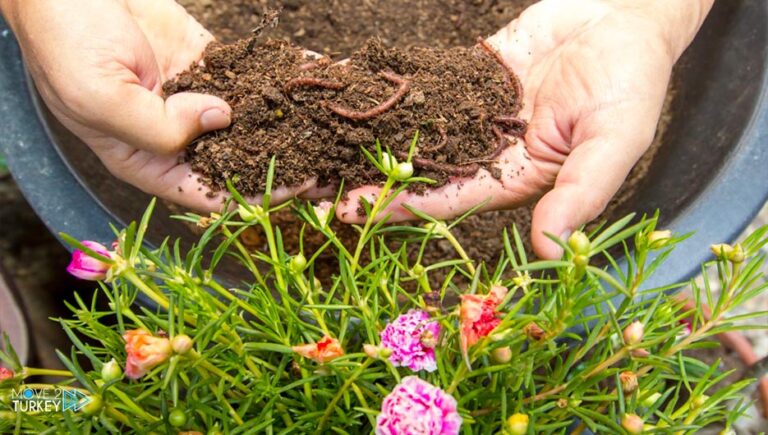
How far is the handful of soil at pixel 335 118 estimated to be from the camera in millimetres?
1269

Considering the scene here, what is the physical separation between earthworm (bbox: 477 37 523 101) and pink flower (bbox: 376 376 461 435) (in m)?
0.93

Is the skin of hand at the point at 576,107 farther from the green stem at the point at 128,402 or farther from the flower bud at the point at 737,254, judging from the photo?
the green stem at the point at 128,402

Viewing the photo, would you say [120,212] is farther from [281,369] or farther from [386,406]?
[386,406]

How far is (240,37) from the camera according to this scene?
5.91 ft

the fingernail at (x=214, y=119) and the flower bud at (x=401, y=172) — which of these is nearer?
the flower bud at (x=401, y=172)

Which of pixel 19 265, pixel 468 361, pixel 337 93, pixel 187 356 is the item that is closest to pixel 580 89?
A: pixel 337 93

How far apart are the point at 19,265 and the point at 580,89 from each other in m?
1.71

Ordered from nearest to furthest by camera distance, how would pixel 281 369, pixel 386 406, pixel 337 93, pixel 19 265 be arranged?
pixel 386 406 < pixel 281 369 < pixel 337 93 < pixel 19 265

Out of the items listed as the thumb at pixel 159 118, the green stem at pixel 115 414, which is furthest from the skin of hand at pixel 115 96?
the green stem at pixel 115 414

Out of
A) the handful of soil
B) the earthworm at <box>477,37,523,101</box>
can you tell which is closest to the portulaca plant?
the handful of soil

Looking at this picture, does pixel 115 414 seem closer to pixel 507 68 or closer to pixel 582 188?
pixel 582 188

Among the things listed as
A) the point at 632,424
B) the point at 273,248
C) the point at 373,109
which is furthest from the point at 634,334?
the point at 373,109

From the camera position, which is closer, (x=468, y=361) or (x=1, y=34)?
(x=468, y=361)

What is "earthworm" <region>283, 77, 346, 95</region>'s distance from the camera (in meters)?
1.27
